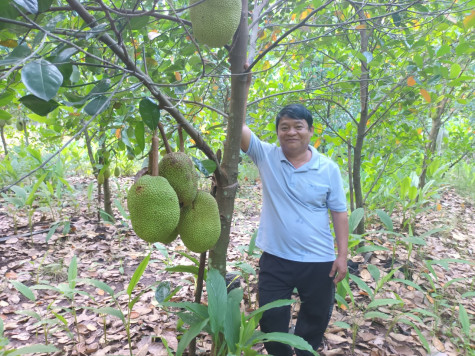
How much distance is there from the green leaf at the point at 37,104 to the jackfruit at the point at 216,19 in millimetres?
505

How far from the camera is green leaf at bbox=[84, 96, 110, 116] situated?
637mm

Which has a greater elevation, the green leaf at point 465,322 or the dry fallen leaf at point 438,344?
the green leaf at point 465,322

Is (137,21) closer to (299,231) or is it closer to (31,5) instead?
(31,5)

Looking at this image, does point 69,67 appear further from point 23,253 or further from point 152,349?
point 23,253

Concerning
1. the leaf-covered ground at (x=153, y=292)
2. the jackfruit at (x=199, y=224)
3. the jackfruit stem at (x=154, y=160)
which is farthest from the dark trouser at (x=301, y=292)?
the jackfruit stem at (x=154, y=160)

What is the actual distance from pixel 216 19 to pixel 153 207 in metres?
0.59

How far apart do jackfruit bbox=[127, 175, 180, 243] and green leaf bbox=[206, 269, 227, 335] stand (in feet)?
1.16

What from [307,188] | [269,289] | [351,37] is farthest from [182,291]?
[351,37]

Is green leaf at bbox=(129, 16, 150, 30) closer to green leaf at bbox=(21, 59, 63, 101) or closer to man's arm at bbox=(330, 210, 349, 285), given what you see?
green leaf at bbox=(21, 59, 63, 101)

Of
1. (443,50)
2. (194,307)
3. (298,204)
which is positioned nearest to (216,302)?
(194,307)

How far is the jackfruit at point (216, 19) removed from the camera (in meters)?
0.93

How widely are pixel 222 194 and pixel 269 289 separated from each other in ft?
1.98

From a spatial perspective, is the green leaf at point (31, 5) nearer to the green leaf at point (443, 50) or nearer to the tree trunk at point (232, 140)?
the tree trunk at point (232, 140)

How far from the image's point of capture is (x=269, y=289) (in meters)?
1.46
